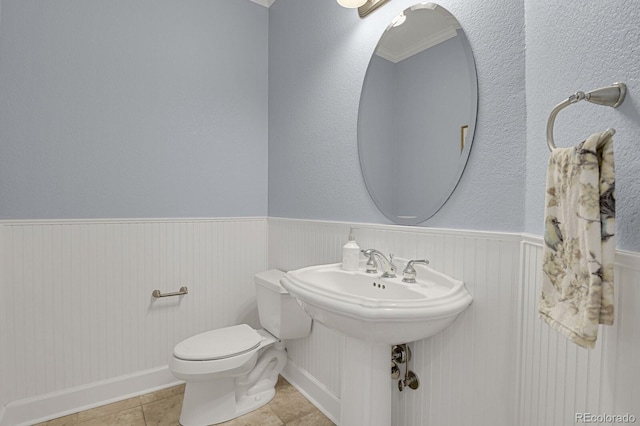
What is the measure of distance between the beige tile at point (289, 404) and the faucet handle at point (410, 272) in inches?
41.8

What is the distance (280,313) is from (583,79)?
1.59 m

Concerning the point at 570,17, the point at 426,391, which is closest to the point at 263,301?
the point at 426,391

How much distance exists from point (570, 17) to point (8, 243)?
2406 millimetres

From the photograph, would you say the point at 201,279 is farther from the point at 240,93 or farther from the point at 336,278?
the point at 240,93

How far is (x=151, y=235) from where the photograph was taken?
6.19 feet

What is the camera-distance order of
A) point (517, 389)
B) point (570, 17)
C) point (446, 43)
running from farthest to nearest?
1. point (446, 43)
2. point (517, 389)
3. point (570, 17)

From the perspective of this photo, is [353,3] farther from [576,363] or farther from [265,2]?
[576,363]

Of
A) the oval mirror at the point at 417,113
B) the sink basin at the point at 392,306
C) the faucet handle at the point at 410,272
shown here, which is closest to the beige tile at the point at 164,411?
the sink basin at the point at 392,306

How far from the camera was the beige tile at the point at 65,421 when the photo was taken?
1576mm

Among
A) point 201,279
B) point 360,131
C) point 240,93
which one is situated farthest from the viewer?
point 240,93

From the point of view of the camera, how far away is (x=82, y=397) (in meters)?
1.68

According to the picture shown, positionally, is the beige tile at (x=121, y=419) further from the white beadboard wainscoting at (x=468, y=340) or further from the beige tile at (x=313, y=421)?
the white beadboard wainscoting at (x=468, y=340)

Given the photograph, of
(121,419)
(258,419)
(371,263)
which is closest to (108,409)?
(121,419)

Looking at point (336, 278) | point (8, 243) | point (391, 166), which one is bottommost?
point (336, 278)
